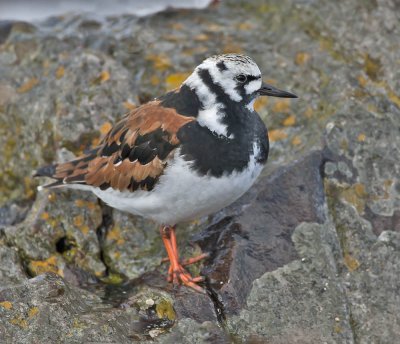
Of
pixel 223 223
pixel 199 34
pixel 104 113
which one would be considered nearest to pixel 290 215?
pixel 223 223

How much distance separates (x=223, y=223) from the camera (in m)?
5.44

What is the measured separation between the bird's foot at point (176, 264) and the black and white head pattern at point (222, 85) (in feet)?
3.07

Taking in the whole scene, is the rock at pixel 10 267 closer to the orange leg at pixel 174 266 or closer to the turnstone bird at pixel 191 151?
the turnstone bird at pixel 191 151

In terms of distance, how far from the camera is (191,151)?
15.9 feet

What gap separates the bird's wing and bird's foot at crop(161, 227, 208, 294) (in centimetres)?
47

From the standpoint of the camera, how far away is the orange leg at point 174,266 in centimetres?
496

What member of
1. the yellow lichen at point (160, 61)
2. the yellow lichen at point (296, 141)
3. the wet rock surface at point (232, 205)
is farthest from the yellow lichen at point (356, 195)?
the yellow lichen at point (160, 61)

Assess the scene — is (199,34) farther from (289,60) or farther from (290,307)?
(290,307)

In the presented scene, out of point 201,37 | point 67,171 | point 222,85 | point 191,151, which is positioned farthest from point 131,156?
point 201,37

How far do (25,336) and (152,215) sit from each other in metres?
1.45

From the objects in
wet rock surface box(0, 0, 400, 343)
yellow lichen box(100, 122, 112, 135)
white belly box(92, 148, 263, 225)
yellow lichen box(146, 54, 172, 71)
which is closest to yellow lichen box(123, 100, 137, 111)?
wet rock surface box(0, 0, 400, 343)

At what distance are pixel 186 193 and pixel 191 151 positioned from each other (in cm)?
29

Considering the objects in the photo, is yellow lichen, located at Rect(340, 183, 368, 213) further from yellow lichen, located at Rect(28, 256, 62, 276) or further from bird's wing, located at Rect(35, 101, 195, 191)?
yellow lichen, located at Rect(28, 256, 62, 276)

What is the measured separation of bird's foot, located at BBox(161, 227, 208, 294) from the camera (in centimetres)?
497
